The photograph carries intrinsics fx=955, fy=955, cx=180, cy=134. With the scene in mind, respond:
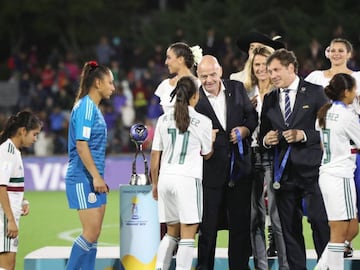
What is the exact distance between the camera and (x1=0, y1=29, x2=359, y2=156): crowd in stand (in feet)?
73.3

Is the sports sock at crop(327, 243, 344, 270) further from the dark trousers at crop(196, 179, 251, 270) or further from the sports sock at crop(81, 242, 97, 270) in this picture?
the sports sock at crop(81, 242, 97, 270)

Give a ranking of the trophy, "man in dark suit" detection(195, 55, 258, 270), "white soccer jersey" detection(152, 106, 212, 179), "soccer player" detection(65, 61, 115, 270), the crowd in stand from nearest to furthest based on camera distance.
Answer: "white soccer jersey" detection(152, 106, 212, 179) < "soccer player" detection(65, 61, 115, 270) < "man in dark suit" detection(195, 55, 258, 270) < the trophy < the crowd in stand

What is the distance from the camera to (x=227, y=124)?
882cm

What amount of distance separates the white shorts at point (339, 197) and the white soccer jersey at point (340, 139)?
0.19 ft

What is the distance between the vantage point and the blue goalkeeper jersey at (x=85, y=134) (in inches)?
331

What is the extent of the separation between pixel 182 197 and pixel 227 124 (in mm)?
1077

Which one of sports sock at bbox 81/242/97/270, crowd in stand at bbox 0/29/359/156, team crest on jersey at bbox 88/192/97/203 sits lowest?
sports sock at bbox 81/242/97/270

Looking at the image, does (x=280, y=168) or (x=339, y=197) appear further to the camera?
(x=280, y=168)

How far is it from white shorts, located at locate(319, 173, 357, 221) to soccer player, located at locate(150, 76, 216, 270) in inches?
41.7

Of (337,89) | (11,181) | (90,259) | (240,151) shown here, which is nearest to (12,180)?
(11,181)

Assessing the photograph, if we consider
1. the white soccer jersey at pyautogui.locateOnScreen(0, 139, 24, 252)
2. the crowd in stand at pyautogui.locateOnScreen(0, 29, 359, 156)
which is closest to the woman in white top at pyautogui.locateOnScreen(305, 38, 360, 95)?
the white soccer jersey at pyautogui.locateOnScreen(0, 139, 24, 252)

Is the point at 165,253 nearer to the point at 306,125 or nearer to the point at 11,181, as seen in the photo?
the point at 11,181

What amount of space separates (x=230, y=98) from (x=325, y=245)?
1592 millimetres

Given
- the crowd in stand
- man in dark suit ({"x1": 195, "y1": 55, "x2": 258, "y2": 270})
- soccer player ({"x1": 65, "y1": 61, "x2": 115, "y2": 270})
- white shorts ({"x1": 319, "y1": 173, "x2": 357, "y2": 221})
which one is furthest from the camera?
the crowd in stand
